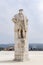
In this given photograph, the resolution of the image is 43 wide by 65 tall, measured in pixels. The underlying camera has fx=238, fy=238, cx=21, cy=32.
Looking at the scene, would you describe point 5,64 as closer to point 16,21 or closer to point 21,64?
point 21,64

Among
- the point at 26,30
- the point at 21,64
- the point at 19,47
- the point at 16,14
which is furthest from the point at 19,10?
the point at 21,64

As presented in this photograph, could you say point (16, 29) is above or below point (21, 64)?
above

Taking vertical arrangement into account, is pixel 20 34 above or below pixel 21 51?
above

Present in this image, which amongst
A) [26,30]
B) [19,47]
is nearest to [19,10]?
[26,30]

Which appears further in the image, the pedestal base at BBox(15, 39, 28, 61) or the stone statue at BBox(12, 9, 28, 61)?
the stone statue at BBox(12, 9, 28, 61)

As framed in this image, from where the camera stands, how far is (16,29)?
19.5 m

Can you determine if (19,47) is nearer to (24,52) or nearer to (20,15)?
(24,52)

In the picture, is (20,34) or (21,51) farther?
(20,34)

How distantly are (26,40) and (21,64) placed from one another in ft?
11.8

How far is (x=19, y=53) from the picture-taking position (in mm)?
19312

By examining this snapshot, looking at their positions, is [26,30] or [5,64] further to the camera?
[26,30]

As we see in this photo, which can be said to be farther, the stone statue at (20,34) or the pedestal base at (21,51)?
the stone statue at (20,34)

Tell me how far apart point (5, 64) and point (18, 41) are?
339 centimetres

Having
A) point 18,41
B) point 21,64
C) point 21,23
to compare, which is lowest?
point 21,64
